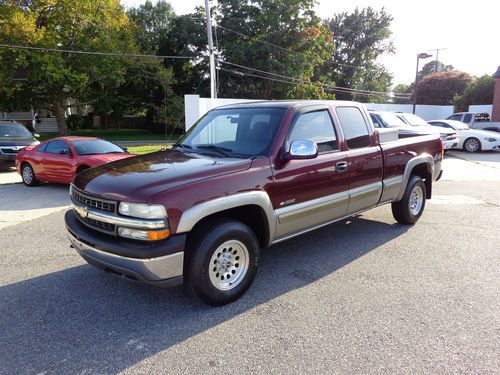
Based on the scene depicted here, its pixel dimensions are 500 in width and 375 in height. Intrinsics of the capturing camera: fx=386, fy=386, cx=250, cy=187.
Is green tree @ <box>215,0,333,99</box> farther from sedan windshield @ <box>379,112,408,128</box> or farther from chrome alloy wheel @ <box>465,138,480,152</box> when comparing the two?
sedan windshield @ <box>379,112,408,128</box>

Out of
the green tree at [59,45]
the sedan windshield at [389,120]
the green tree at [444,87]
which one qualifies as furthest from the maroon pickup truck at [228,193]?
the green tree at [444,87]

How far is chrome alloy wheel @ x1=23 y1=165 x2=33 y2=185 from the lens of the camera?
10.4 m

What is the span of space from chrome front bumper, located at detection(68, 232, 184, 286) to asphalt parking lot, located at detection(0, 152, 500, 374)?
469mm

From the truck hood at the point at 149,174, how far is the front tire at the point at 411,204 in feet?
10.8

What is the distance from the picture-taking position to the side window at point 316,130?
427 centimetres

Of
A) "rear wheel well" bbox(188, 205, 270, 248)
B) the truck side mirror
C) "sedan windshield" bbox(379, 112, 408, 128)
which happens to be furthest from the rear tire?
"sedan windshield" bbox(379, 112, 408, 128)

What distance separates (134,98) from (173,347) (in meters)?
34.7

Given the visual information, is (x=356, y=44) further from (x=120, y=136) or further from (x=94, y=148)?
(x=94, y=148)

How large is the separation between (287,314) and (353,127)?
2635mm

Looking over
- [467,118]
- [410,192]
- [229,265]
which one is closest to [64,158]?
[229,265]

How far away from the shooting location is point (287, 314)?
356 cm

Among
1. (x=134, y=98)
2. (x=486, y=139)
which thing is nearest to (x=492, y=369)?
(x=486, y=139)

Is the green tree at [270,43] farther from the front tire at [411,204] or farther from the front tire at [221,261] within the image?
the front tire at [221,261]

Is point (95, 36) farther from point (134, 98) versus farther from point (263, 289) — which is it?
point (263, 289)
